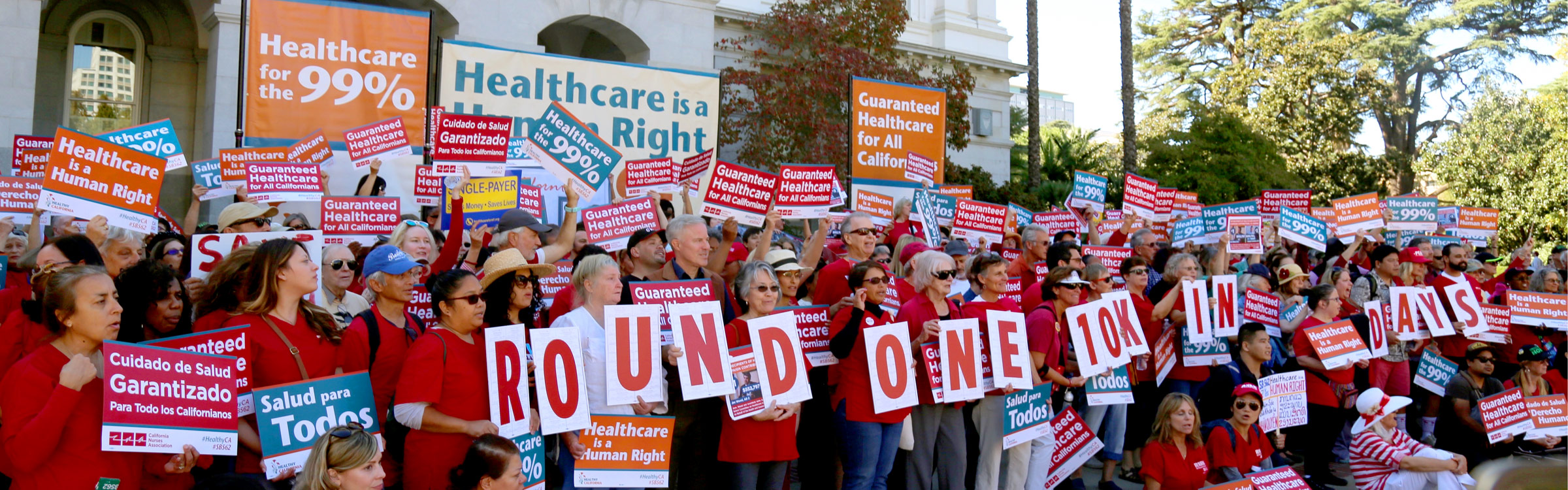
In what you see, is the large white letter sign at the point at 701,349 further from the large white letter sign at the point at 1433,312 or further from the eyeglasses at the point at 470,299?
the large white letter sign at the point at 1433,312

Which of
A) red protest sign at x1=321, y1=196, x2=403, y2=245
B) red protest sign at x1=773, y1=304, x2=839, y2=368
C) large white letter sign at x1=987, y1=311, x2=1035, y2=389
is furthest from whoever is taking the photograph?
red protest sign at x1=321, y1=196, x2=403, y2=245

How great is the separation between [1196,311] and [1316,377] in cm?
135

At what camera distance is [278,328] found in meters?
4.88

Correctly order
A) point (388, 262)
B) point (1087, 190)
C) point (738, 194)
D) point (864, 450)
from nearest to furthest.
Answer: point (388, 262)
point (864, 450)
point (738, 194)
point (1087, 190)

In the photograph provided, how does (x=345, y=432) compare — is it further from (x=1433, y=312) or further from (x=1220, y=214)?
(x=1220, y=214)

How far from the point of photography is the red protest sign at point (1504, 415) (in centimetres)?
893

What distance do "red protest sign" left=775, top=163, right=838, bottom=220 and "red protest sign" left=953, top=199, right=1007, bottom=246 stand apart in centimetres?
234

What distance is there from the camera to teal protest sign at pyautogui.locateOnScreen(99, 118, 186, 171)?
927cm

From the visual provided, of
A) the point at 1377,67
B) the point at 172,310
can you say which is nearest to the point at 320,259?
the point at 172,310

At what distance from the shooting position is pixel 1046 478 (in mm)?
7727

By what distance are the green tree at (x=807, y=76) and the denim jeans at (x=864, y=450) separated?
13844 mm

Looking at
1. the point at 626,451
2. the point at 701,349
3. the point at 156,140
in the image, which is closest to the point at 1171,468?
the point at 701,349

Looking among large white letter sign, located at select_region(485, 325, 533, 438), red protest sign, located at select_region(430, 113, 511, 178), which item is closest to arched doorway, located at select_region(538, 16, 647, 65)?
red protest sign, located at select_region(430, 113, 511, 178)

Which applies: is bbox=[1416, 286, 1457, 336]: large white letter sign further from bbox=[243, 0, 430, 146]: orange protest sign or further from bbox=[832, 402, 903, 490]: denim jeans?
bbox=[243, 0, 430, 146]: orange protest sign
